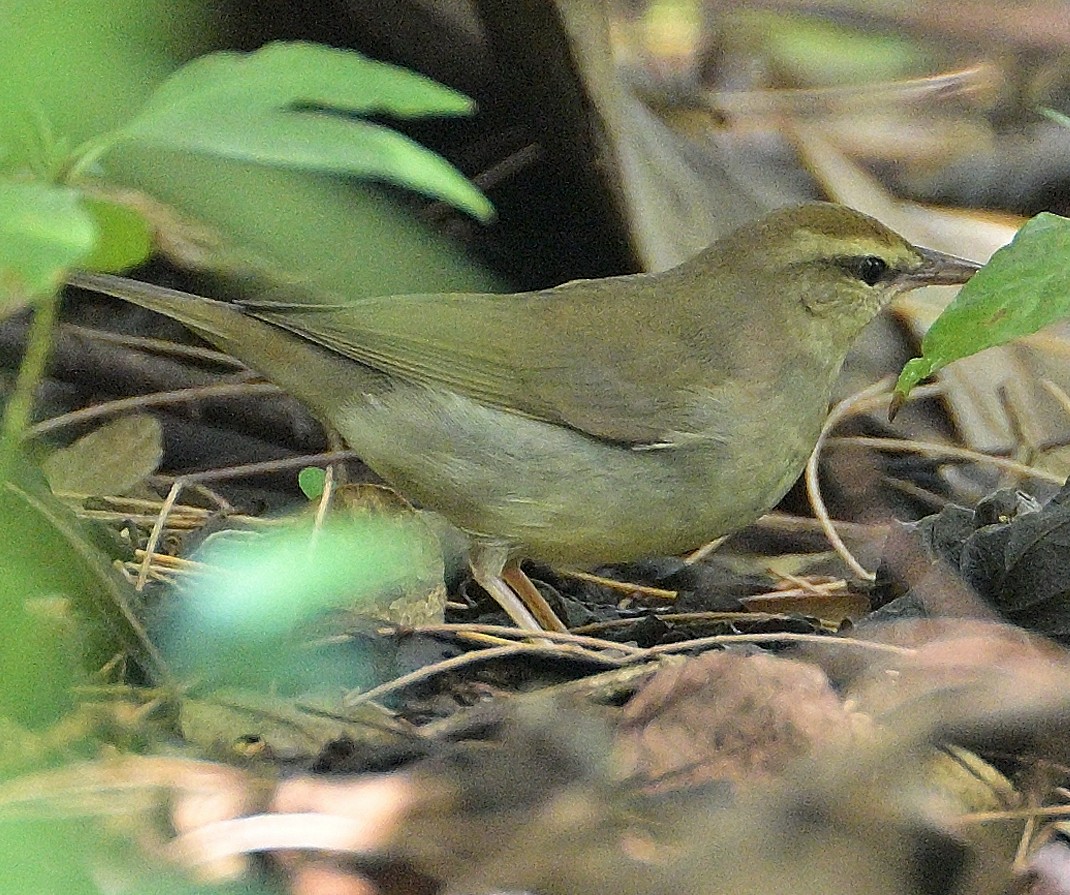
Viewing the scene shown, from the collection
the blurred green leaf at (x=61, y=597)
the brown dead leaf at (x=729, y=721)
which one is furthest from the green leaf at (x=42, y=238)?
the brown dead leaf at (x=729, y=721)

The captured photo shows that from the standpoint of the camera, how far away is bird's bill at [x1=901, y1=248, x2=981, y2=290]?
406 centimetres

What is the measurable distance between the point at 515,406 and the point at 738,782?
70.9 inches

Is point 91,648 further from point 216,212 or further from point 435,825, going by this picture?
point 435,825

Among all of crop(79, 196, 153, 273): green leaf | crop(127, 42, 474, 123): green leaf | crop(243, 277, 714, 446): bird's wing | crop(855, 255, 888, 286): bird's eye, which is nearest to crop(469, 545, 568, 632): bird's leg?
crop(243, 277, 714, 446): bird's wing

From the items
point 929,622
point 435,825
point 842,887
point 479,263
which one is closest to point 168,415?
point 479,263

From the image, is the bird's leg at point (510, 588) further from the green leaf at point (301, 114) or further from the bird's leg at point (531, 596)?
the green leaf at point (301, 114)

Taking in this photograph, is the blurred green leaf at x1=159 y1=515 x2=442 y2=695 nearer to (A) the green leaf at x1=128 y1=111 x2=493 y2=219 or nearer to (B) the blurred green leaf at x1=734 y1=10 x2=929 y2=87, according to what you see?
(A) the green leaf at x1=128 y1=111 x2=493 y2=219

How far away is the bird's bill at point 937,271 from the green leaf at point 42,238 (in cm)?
314

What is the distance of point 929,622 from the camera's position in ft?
10.0

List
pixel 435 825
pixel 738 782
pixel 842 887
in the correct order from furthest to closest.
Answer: pixel 738 782 < pixel 435 825 < pixel 842 887

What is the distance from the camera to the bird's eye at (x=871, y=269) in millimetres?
4094

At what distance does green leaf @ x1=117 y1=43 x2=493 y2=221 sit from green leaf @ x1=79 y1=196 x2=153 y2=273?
0.51 m

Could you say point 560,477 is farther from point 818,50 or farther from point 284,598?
point 818,50

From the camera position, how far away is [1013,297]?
8.27ft
